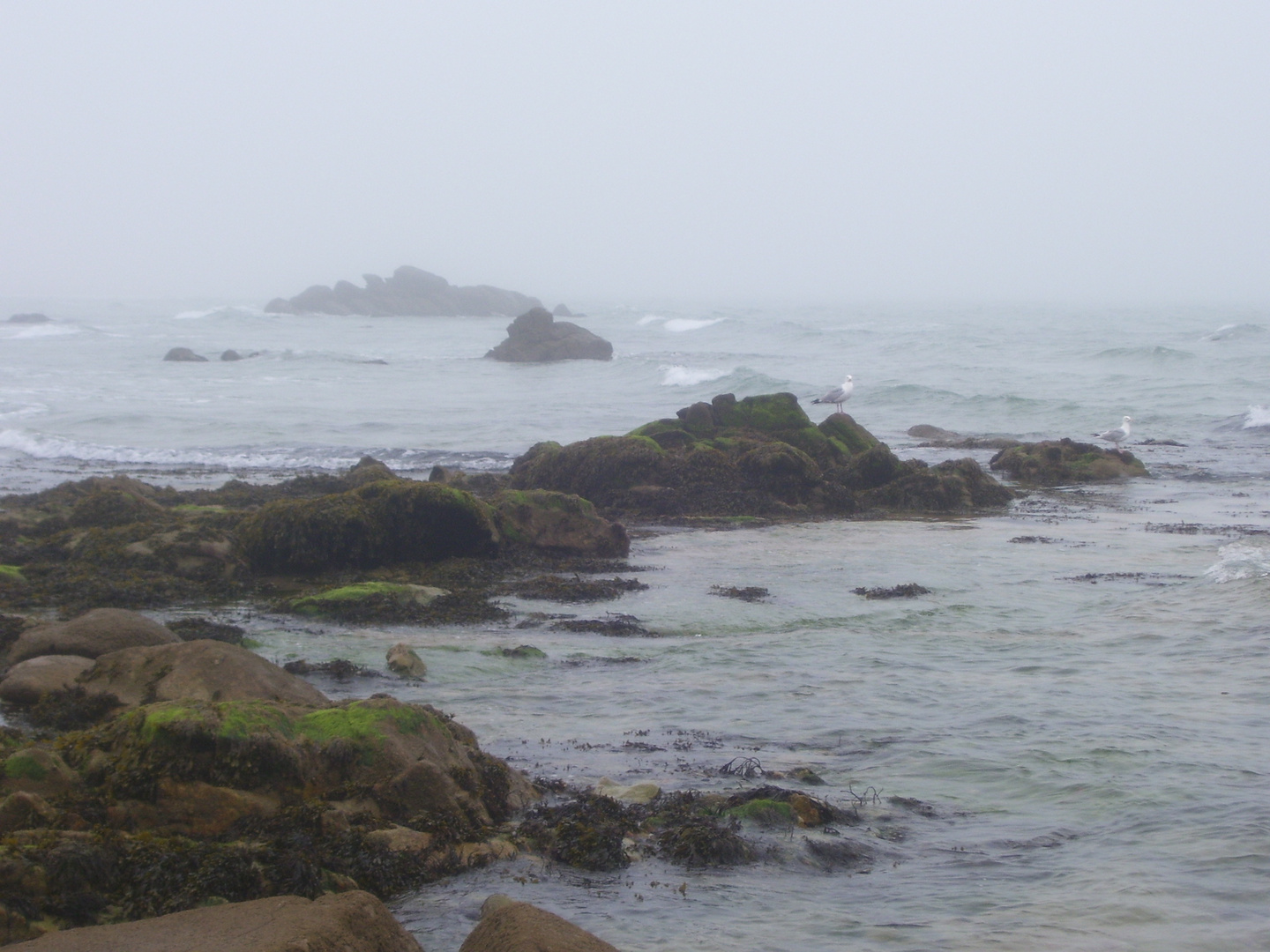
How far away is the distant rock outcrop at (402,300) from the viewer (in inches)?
4112

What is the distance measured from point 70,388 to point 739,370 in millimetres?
24012

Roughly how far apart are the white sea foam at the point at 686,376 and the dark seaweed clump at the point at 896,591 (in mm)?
28737

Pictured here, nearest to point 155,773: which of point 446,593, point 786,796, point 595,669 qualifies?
point 786,796

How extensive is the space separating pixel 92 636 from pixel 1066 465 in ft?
55.2

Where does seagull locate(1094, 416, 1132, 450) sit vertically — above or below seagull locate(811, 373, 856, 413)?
below

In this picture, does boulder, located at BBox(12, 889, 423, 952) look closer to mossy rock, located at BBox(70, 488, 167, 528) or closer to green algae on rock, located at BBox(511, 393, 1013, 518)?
mossy rock, located at BBox(70, 488, 167, 528)

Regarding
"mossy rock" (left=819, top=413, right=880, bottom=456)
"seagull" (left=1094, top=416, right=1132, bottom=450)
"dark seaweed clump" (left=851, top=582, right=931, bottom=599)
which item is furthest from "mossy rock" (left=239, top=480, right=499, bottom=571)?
"seagull" (left=1094, top=416, right=1132, bottom=450)

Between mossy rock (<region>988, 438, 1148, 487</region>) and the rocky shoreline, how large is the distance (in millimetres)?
9794

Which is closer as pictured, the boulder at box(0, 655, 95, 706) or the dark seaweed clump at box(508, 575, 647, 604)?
the boulder at box(0, 655, 95, 706)

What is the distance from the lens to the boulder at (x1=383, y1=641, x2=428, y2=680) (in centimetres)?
786

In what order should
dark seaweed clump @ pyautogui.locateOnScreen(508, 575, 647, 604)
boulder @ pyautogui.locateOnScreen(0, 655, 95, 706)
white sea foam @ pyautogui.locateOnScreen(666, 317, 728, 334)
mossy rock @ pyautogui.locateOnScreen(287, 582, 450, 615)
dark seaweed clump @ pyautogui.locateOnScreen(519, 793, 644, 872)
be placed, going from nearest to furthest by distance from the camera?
1. dark seaweed clump @ pyautogui.locateOnScreen(519, 793, 644, 872)
2. boulder @ pyautogui.locateOnScreen(0, 655, 95, 706)
3. mossy rock @ pyautogui.locateOnScreen(287, 582, 450, 615)
4. dark seaweed clump @ pyautogui.locateOnScreen(508, 575, 647, 604)
5. white sea foam @ pyautogui.locateOnScreen(666, 317, 728, 334)

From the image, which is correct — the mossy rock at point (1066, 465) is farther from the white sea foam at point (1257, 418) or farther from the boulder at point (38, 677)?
the boulder at point (38, 677)

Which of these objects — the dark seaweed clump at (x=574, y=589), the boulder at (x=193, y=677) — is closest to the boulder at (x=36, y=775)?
the boulder at (x=193, y=677)

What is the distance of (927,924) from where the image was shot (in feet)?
14.5
